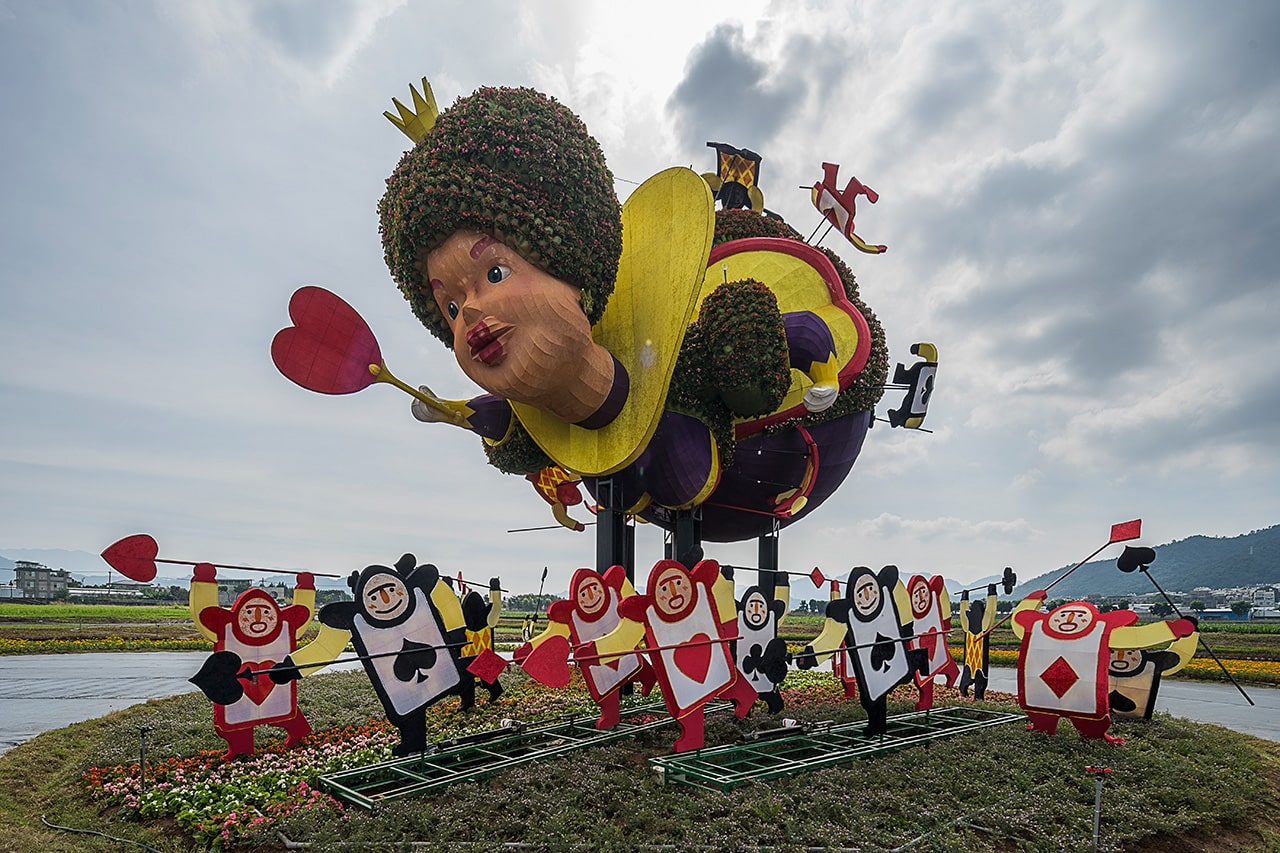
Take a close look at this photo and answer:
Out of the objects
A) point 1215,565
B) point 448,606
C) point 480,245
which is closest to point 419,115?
point 480,245

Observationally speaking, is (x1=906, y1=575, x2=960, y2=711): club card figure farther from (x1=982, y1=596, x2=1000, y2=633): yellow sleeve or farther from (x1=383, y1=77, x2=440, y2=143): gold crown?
(x1=383, y1=77, x2=440, y2=143): gold crown

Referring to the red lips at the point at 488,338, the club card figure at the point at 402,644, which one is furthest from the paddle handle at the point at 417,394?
the club card figure at the point at 402,644

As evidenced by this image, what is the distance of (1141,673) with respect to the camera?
8.84 meters

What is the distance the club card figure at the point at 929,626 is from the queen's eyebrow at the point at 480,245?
5.65m

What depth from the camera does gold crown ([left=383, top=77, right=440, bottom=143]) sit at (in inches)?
320

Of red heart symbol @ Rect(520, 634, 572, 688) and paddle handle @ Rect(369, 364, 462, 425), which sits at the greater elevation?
paddle handle @ Rect(369, 364, 462, 425)

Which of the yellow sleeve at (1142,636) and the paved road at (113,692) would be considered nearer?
the yellow sleeve at (1142,636)

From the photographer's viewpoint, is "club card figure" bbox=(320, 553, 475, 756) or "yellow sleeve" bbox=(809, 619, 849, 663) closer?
"club card figure" bbox=(320, 553, 475, 756)

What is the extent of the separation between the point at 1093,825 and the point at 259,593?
722 cm

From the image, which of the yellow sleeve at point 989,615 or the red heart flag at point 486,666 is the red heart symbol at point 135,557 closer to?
the red heart flag at point 486,666

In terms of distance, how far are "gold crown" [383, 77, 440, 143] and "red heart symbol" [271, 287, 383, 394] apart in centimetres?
185

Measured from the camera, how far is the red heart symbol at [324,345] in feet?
25.7

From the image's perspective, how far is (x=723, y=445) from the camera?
9.48 metres

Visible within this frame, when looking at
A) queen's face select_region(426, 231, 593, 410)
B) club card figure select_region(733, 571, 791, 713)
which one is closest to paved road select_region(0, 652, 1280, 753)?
club card figure select_region(733, 571, 791, 713)
